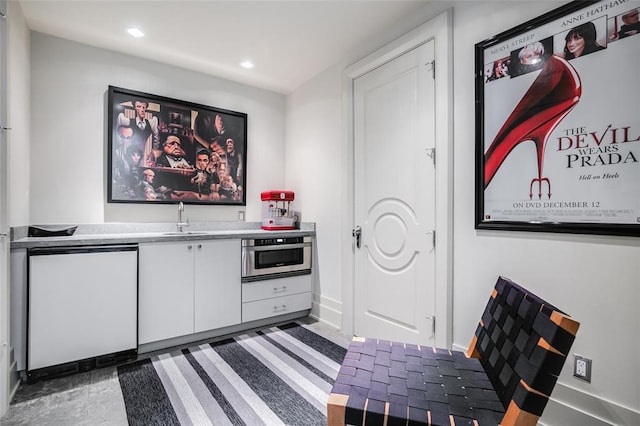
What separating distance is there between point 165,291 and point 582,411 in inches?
110

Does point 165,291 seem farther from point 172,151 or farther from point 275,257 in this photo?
point 172,151

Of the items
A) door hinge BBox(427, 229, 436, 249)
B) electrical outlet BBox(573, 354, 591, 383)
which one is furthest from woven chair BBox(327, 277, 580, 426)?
door hinge BBox(427, 229, 436, 249)

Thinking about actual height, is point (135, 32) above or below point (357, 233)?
above

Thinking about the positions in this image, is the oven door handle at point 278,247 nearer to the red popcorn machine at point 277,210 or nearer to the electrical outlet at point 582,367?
the red popcorn machine at point 277,210

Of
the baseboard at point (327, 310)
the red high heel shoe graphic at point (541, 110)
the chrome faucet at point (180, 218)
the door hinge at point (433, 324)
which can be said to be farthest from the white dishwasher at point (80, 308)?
the red high heel shoe graphic at point (541, 110)

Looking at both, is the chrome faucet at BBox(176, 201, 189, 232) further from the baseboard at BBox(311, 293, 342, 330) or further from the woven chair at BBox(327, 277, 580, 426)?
the woven chair at BBox(327, 277, 580, 426)

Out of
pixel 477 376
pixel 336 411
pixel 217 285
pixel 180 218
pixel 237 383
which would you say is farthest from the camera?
pixel 180 218

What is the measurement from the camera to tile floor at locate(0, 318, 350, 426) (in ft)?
5.72

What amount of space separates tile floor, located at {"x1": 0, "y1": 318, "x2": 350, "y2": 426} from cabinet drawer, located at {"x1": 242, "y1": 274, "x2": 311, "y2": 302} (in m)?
1.18

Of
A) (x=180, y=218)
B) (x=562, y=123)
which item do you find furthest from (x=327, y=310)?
(x=562, y=123)

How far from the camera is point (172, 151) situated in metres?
3.21

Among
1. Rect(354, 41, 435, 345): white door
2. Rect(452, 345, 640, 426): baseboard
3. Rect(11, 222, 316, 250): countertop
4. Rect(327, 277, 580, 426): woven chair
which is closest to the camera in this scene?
Rect(327, 277, 580, 426): woven chair

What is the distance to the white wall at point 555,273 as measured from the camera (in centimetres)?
145

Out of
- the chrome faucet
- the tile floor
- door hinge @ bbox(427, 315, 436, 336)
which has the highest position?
the chrome faucet
